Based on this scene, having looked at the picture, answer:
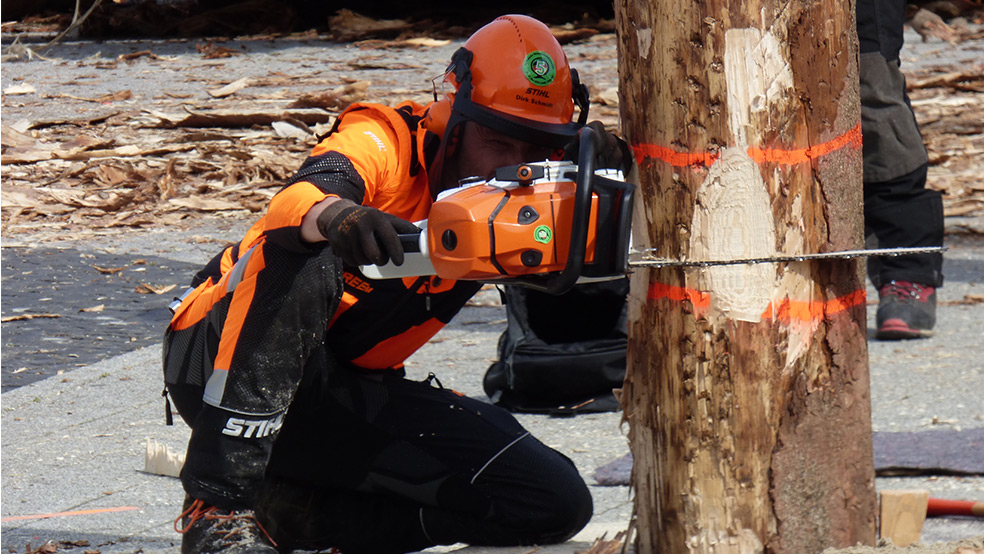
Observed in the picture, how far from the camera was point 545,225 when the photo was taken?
6.47 feet

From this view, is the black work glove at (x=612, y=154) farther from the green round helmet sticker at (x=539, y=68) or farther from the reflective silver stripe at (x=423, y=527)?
the reflective silver stripe at (x=423, y=527)

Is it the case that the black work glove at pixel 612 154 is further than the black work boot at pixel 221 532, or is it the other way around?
the black work boot at pixel 221 532

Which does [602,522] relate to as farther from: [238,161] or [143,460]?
[238,161]

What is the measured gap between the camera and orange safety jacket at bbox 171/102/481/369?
7.59ft

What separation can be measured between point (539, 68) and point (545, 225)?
653 mm

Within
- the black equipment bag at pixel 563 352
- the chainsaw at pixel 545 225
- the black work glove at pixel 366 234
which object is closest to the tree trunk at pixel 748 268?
the chainsaw at pixel 545 225

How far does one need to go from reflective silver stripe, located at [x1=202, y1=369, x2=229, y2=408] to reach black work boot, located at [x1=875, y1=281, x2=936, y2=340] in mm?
3387

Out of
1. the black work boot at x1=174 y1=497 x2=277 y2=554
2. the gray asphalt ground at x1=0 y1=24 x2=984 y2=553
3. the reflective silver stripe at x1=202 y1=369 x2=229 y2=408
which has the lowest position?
the gray asphalt ground at x1=0 y1=24 x2=984 y2=553

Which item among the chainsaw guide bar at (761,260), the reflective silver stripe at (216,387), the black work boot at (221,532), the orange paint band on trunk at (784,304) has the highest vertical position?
the chainsaw guide bar at (761,260)

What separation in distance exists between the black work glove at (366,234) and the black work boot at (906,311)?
3399mm

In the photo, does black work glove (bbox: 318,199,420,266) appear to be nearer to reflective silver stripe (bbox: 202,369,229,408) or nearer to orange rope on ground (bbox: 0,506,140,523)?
reflective silver stripe (bbox: 202,369,229,408)

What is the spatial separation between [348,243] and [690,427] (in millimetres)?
722

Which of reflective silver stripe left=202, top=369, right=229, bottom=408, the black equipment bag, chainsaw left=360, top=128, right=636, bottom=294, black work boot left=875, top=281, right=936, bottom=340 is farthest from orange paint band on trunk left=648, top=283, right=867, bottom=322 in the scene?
black work boot left=875, top=281, right=936, bottom=340

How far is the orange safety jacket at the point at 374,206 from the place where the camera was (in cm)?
231
